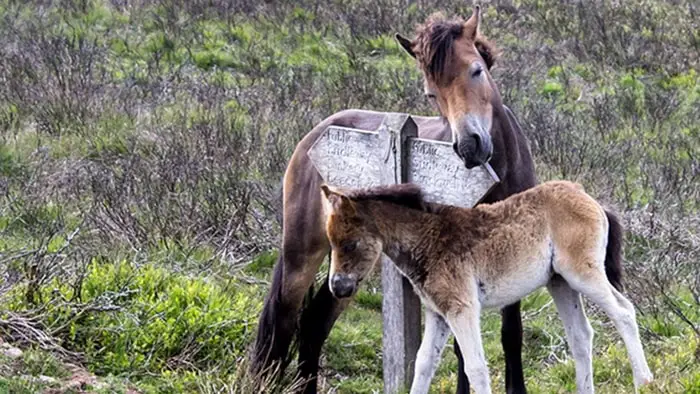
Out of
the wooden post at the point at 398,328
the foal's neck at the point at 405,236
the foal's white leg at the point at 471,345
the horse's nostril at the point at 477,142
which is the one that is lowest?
the wooden post at the point at 398,328

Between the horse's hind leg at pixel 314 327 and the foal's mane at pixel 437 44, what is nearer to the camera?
the foal's mane at pixel 437 44

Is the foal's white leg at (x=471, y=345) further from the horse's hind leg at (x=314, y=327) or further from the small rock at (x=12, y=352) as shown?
the small rock at (x=12, y=352)

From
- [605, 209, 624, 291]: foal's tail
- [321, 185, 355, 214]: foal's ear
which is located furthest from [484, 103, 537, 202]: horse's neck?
[321, 185, 355, 214]: foal's ear

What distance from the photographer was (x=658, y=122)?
40.7 feet

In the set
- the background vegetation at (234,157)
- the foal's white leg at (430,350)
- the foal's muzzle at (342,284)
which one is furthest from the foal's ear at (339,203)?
the background vegetation at (234,157)

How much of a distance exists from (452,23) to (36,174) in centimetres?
523

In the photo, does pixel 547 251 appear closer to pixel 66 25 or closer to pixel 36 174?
pixel 36 174

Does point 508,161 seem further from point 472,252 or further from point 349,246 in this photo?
point 349,246

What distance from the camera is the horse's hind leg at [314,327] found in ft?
20.3

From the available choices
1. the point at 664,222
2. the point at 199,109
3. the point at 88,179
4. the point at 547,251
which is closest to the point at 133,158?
the point at 88,179

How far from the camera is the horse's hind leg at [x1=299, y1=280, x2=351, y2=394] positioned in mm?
6184

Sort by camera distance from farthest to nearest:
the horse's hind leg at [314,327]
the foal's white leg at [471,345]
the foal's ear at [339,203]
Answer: the horse's hind leg at [314,327] → the foal's ear at [339,203] → the foal's white leg at [471,345]

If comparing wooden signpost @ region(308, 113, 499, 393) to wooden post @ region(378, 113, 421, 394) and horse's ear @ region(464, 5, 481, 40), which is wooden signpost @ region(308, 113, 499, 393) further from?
horse's ear @ region(464, 5, 481, 40)

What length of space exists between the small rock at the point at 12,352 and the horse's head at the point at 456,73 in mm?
2486
